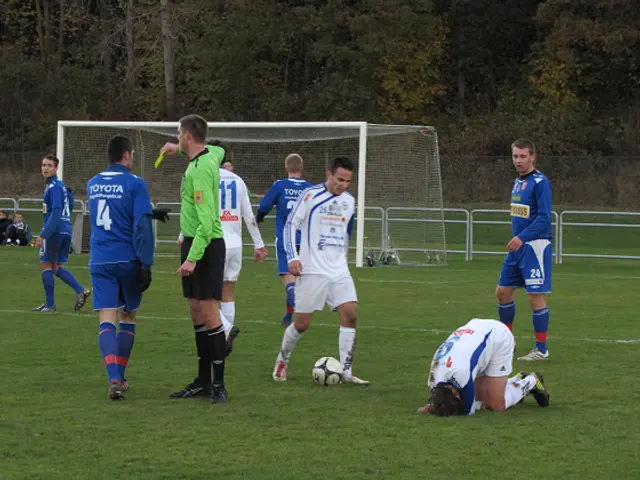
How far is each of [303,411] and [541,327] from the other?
3.44 metres

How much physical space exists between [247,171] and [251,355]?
1477cm

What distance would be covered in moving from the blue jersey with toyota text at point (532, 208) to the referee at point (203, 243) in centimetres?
337

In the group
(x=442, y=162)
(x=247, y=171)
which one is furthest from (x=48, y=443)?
(x=442, y=162)

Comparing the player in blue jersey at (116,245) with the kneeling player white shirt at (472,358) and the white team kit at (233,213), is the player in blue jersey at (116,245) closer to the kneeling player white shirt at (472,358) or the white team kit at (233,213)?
the kneeling player white shirt at (472,358)

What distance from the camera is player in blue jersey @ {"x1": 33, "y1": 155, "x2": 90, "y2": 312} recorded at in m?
13.6

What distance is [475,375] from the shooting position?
779cm

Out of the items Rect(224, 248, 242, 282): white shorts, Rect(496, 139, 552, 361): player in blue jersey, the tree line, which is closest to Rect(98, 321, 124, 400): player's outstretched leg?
Rect(224, 248, 242, 282): white shorts

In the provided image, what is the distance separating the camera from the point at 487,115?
43.2 meters

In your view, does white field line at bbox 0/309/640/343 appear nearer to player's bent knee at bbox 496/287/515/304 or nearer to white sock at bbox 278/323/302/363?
player's bent knee at bbox 496/287/515/304

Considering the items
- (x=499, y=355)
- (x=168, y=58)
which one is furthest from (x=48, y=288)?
(x=168, y=58)

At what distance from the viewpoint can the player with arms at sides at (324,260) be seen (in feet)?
30.5

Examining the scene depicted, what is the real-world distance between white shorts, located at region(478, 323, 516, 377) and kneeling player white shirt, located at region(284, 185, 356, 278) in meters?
1.73

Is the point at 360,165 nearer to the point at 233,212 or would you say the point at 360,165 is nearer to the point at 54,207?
the point at 54,207

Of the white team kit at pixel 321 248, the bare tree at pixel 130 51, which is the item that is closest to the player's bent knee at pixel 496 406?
the white team kit at pixel 321 248
